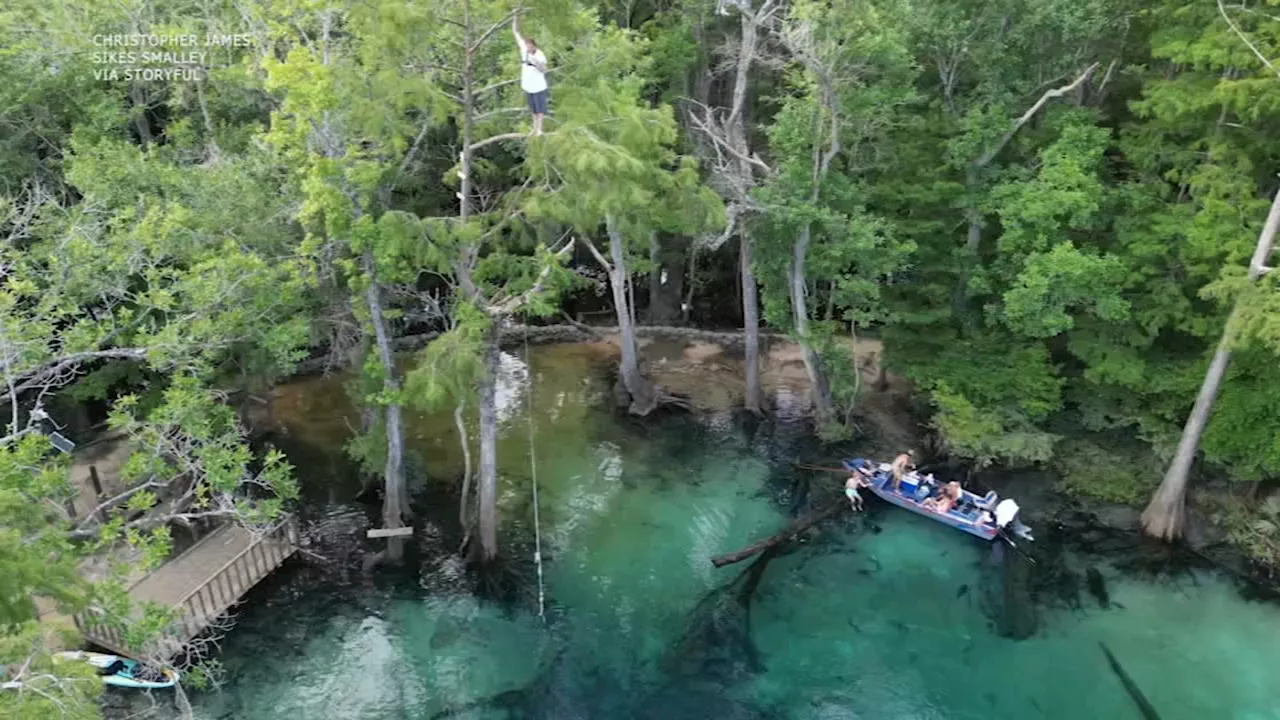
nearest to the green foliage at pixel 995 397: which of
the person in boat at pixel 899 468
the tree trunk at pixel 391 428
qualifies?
the person in boat at pixel 899 468

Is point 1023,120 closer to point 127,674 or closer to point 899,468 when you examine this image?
point 899,468

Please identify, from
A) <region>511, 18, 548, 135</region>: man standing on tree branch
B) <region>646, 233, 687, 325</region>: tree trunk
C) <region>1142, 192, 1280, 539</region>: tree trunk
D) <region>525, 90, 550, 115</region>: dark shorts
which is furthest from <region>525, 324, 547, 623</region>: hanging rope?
<region>1142, 192, 1280, 539</region>: tree trunk

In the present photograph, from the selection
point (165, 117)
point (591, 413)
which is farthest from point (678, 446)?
point (165, 117)

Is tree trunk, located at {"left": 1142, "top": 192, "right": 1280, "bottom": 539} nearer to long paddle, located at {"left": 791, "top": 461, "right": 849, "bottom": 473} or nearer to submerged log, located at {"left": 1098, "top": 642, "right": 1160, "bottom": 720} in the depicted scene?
submerged log, located at {"left": 1098, "top": 642, "right": 1160, "bottom": 720}

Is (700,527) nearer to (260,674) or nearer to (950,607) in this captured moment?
(950,607)

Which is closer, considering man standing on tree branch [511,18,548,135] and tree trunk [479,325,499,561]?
man standing on tree branch [511,18,548,135]

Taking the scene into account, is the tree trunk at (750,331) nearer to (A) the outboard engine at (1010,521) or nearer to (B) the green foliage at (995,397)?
(B) the green foliage at (995,397)
